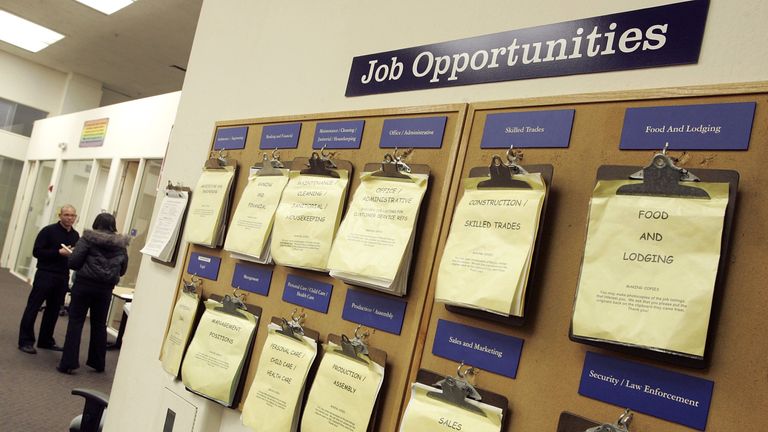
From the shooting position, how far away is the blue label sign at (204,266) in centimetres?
147

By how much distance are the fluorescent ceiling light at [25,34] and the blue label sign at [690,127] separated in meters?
9.10

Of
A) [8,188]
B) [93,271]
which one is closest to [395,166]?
[93,271]

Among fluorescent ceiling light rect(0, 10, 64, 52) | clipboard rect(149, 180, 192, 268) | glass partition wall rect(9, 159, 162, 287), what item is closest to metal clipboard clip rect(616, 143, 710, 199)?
clipboard rect(149, 180, 192, 268)

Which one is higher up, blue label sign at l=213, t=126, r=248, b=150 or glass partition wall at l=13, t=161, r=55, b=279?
blue label sign at l=213, t=126, r=248, b=150

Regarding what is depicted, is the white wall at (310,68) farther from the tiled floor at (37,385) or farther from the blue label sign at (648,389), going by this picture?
the tiled floor at (37,385)

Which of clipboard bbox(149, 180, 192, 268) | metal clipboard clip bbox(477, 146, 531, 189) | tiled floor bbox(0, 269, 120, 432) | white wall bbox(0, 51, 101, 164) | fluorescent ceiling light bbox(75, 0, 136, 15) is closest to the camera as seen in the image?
metal clipboard clip bbox(477, 146, 531, 189)

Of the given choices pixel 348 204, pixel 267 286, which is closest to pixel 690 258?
pixel 348 204

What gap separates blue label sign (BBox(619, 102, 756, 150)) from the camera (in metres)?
0.71

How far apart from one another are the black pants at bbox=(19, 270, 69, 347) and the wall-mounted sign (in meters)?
3.12

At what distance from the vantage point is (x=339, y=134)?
1.25 m

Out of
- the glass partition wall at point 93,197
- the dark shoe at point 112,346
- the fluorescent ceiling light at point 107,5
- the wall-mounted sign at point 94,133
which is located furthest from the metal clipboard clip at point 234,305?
the wall-mounted sign at point 94,133

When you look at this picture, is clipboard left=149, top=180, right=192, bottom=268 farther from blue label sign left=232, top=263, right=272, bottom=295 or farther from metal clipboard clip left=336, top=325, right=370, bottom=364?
metal clipboard clip left=336, top=325, right=370, bottom=364

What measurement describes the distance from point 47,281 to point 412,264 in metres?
5.23

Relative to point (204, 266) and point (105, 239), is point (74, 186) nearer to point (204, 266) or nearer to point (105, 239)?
point (105, 239)
